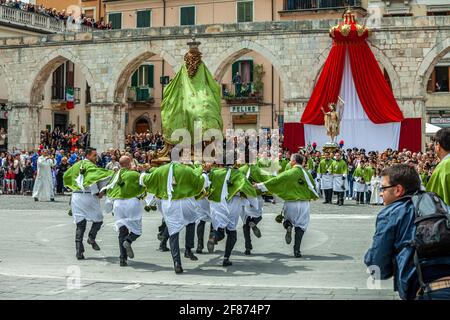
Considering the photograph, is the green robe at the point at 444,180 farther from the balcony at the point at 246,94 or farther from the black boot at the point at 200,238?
the balcony at the point at 246,94

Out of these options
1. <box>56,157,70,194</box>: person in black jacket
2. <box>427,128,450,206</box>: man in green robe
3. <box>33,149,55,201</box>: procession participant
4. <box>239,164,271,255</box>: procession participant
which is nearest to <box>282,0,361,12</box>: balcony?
<box>56,157,70,194</box>: person in black jacket

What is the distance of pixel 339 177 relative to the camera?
2228 centimetres

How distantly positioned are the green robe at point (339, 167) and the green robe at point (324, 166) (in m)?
0.17

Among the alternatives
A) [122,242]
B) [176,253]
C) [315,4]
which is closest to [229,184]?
[176,253]

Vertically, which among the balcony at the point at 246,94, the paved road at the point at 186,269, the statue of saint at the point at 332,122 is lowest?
the paved road at the point at 186,269

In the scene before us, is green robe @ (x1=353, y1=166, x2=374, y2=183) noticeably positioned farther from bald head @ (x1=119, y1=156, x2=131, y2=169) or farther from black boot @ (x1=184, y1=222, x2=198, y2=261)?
bald head @ (x1=119, y1=156, x2=131, y2=169)

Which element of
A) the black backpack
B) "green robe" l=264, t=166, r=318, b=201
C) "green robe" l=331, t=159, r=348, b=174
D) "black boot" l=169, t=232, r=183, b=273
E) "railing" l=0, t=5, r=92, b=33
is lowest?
"black boot" l=169, t=232, r=183, b=273

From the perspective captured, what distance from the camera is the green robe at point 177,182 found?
10.2 metres

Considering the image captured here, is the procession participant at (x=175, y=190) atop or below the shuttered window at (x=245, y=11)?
below

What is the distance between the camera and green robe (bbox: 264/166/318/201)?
11461 mm

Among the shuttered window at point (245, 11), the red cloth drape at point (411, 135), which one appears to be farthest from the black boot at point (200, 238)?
the shuttered window at point (245, 11)

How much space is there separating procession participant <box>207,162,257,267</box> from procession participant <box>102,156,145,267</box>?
1234 mm

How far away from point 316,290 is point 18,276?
404cm

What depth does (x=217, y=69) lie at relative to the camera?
98.3 feet
